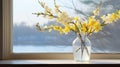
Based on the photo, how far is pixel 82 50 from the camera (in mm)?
2193

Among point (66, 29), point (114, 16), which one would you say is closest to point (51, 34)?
point (66, 29)

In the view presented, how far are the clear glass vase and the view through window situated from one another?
16 cm

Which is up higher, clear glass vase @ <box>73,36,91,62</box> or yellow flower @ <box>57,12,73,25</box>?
yellow flower @ <box>57,12,73,25</box>

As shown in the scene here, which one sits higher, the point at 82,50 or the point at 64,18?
the point at 64,18

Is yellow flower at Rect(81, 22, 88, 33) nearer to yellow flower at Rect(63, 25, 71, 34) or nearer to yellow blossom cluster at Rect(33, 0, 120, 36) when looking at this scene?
yellow blossom cluster at Rect(33, 0, 120, 36)

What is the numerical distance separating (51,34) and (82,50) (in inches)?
12.3

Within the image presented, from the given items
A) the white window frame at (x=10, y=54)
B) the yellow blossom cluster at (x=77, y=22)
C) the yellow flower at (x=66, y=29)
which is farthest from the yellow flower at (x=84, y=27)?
the white window frame at (x=10, y=54)

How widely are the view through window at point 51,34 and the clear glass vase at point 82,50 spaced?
0.16 metres

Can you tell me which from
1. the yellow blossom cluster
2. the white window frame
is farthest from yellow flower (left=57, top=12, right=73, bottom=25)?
the white window frame

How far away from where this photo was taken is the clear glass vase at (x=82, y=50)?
2.18 m

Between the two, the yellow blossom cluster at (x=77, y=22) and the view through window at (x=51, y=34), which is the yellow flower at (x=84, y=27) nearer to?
the yellow blossom cluster at (x=77, y=22)

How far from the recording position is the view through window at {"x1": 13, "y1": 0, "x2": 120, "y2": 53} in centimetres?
236

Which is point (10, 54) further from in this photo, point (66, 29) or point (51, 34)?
point (66, 29)

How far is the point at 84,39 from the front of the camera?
7.25ft
